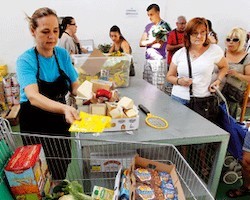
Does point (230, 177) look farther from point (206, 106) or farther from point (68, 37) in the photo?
point (68, 37)

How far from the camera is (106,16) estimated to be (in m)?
4.55

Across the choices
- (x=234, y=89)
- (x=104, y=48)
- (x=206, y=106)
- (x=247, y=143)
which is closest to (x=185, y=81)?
(x=206, y=106)

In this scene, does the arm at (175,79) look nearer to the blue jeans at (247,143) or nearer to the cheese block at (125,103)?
the blue jeans at (247,143)

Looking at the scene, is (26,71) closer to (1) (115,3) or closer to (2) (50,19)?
(2) (50,19)

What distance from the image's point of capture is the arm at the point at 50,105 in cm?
110

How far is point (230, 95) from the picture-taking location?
7.66 ft

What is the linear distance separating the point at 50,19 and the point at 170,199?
1135mm

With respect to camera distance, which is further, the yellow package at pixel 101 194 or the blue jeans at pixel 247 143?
the blue jeans at pixel 247 143

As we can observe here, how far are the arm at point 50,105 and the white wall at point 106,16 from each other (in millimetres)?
3394

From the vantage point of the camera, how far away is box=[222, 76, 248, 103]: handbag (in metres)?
2.19

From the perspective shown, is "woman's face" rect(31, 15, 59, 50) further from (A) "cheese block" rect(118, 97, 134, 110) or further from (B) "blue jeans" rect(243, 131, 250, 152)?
(B) "blue jeans" rect(243, 131, 250, 152)

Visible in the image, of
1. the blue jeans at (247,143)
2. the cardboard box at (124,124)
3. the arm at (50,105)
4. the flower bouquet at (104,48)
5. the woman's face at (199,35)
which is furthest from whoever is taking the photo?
the flower bouquet at (104,48)

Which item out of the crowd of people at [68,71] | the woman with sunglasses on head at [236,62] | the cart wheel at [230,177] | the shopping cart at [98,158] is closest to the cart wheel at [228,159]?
the cart wheel at [230,177]

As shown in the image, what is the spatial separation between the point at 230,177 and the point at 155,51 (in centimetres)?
232
